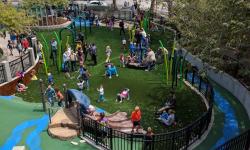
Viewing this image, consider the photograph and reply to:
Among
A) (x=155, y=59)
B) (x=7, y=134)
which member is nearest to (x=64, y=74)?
(x=155, y=59)

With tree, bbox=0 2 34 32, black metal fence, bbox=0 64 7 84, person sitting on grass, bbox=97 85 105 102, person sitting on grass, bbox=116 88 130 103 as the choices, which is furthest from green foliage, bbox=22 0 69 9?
person sitting on grass, bbox=116 88 130 103

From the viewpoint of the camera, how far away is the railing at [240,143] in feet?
47.2

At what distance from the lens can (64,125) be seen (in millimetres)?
17016

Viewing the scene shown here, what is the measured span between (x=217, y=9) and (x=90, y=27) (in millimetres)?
18631

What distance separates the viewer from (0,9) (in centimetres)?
2495

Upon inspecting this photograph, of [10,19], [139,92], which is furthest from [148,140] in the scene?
[10,19]

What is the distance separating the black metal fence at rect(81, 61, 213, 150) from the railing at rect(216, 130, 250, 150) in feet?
5.52

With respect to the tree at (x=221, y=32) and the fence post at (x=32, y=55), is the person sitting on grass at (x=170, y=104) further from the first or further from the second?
the fence post at (x=32, y=55)

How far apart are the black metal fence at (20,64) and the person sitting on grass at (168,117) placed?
32.6 feet

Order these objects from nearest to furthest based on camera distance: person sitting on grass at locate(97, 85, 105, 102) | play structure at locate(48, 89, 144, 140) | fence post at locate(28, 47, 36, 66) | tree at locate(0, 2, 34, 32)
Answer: play structure at locate(48, 89, 144, 140) → person sitting on grass at locate(97, 85, 105, 102) → fence post at locate(28, 47, 36, 66) → tree at locate(0, 2, 34, 32)

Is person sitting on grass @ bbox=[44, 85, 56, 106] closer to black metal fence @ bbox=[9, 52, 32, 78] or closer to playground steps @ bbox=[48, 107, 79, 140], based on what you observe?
playground steps @ bbox=[48, 107, 79, 140]

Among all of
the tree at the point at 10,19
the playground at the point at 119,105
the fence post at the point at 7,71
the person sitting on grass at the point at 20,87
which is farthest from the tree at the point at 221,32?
the tree at the point at 10,19

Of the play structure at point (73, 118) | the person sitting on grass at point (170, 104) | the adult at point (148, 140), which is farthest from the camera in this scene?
the person sitting on grass at point (170, 104)

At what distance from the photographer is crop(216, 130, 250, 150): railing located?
47.2 ft
